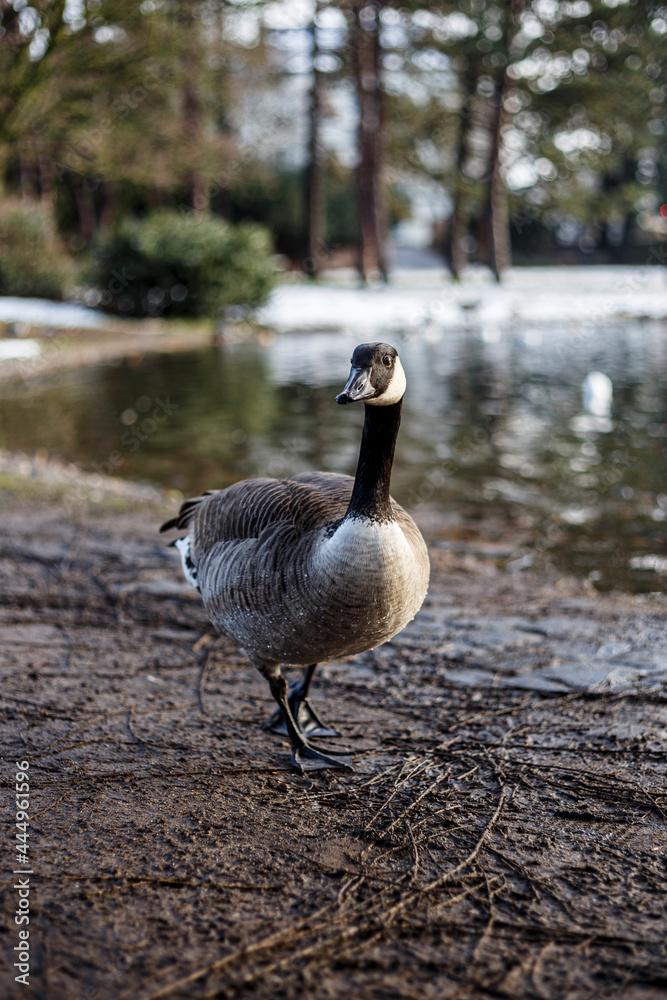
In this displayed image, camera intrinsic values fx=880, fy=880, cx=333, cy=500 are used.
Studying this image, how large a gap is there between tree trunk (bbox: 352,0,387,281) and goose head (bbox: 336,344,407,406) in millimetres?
33964

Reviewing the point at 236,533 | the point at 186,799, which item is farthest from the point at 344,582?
the point at 186,799

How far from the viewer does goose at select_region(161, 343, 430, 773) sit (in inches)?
127

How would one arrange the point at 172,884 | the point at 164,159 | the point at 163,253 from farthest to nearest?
the point at 164,159 → the point at 163,253 → the point at 172,884

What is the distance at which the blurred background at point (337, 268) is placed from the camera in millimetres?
10562

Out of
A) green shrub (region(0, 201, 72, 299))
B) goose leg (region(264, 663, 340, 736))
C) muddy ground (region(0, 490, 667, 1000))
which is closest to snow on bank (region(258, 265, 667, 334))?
green shrub (region(0, 201, 72, 299))

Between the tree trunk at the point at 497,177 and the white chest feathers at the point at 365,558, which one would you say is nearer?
the white chest feathers at the point at 365,558

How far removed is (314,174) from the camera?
120ft

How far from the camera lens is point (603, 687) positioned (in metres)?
4.44

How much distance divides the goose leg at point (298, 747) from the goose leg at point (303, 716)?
0.63 feet

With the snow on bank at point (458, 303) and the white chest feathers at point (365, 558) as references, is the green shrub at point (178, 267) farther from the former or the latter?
the white chest feathers at point (365, 558)

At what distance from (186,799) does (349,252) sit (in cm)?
4894

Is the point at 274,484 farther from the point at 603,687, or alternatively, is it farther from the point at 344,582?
the point at 603,687

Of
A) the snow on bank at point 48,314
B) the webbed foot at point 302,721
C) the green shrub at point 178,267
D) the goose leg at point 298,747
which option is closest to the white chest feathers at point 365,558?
the goose leg at point 298,747

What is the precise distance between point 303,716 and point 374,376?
5.80 feet
